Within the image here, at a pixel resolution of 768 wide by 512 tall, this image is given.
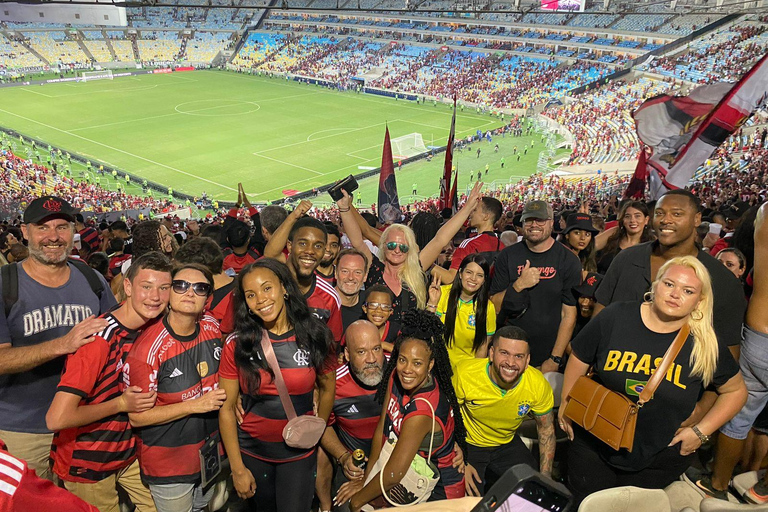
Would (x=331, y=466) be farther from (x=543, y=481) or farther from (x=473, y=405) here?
(x=543, y=481)

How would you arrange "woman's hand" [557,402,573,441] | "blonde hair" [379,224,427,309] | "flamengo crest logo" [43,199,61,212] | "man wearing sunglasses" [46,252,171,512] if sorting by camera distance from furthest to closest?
"blonde hair" [379,224,427,309]
"flamengo crest logo" [43,199,61,212]
"woman's hand" [557,402,573,441]
"man wearing sunglasses" [46,252,171,512]

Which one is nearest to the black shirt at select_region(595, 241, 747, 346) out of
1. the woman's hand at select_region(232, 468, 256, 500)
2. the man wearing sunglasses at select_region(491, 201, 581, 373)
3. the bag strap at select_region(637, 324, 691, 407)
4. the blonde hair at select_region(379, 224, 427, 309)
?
the bag strap at select_region(637, 324, 691, 407)

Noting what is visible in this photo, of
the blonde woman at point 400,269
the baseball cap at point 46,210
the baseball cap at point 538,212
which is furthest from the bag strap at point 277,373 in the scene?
the baseball cap at point 538,212

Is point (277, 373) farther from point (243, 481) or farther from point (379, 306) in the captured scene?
point (379, 306)

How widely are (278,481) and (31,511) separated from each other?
2029 millimetres

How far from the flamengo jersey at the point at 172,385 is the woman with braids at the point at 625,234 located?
14.1ft

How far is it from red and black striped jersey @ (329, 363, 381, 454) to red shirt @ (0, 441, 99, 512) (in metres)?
2.15

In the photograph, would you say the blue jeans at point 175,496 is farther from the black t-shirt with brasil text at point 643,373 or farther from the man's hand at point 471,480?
the black t-shirt with brasil text at point 643,373

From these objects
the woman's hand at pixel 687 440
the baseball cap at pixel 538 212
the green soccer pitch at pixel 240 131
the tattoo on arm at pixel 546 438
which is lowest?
the green soccer pitch at pixel 240 131

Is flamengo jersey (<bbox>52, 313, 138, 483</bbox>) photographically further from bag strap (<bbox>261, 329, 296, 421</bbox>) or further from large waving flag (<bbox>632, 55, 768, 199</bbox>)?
large waving flag (<bbox>632, 55, 768, 199</bbox>)

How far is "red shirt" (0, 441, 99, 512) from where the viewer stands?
165 cm

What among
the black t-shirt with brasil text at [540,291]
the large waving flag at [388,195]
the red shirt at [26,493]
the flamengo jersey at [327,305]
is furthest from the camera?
the large waving flag at [388,195]

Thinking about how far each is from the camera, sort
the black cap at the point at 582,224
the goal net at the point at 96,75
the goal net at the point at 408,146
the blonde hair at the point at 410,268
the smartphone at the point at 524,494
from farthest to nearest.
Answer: the goal net at the point at 96,75
the goal net at the point at 408,146
the black cap at the point at 582,224
the blonde hair at the point at 410,268
the smartphone at the point at 524,494

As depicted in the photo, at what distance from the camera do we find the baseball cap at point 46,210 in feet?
12.7
